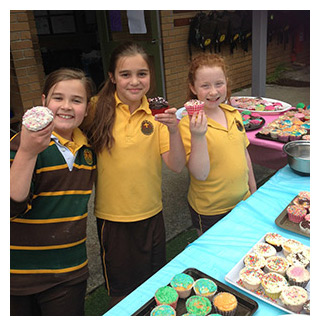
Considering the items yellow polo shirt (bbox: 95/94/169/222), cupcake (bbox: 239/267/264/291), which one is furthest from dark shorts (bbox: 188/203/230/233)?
cupcake (bbox: 239/267/264/291)

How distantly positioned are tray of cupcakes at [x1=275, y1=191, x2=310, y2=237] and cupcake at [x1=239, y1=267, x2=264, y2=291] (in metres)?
0.45

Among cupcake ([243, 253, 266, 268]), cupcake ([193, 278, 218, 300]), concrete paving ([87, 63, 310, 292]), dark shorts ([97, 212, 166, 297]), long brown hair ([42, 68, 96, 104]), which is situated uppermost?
long brown hair ([42, 68, 96, 104])

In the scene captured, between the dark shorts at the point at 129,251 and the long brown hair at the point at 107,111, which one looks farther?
the dark shorts at the point at 129,251

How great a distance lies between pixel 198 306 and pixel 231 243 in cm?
49

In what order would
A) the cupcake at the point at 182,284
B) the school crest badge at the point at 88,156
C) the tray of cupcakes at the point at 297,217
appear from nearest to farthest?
1. the cupcake at the point at 182,284
2. the tray of cupcakes at the point at 297,217
3. the school crest badge at the point at 88,156

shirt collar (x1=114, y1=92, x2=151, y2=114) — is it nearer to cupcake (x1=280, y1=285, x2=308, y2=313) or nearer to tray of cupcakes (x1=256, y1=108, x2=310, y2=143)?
cupcake (x1=280, y1=285, x2=308, y2=313)

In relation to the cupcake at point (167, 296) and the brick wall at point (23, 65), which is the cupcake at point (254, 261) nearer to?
the cupcake at point (167, 296)

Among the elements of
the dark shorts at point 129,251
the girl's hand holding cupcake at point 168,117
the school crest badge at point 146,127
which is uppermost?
the girl's hand holding cupcake at point 168,117

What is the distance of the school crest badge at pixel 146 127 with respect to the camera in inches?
79.3

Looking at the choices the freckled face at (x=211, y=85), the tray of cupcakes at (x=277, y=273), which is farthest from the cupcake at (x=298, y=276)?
the freckled face at (x=211, y=85)

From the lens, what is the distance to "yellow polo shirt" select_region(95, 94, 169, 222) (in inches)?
76.8

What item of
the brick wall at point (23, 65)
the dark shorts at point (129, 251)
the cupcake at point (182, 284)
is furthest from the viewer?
the brick wall at point (23, 65)
